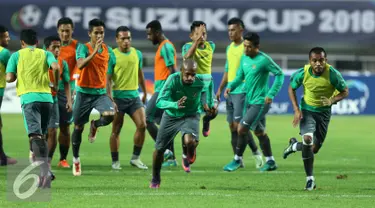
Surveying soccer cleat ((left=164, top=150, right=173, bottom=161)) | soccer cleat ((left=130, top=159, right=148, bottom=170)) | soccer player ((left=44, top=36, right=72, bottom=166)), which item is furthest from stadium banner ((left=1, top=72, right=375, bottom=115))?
soccer player ((left=44, top=36, right=72, bottom=166))

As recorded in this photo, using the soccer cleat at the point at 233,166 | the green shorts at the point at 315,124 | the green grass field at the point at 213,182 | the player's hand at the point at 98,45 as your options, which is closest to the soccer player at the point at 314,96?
the green shorts at the point at 315,124

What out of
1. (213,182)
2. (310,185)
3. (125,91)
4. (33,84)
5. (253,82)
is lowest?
(213,182)

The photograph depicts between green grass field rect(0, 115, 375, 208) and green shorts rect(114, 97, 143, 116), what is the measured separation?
0.98 meters

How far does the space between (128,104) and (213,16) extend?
23.0 metres

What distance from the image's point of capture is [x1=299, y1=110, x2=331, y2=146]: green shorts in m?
13.7

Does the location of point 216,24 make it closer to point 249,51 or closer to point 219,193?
point 249,51

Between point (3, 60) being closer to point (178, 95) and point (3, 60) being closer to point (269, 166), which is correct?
point (178, 95)

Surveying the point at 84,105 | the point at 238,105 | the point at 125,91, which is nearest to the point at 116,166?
the point at 125,91

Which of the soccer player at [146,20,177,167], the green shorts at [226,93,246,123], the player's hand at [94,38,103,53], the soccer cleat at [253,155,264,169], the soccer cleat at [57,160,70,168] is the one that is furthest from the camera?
the soccer player at [146,20,177,167]

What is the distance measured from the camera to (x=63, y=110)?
1633 cm

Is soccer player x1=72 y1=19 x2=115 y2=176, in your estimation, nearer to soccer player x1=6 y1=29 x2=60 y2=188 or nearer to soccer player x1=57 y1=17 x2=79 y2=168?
soccer player x1=57 y1=17 x2=79 y2=168

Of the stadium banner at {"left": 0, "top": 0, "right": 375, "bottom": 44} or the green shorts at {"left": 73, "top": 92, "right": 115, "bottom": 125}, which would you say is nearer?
the green shorts at {"left": 73, "top": 92, "right": 115, "bottom": 125}

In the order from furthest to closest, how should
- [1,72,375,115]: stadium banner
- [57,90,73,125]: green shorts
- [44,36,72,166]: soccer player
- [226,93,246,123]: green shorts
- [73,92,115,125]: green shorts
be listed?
1. [1,72,375,115]: stadium banner
2. [226,93,246,123]: green shorts
3. [57,90,73,125]: green shorts
4. [73,92,115,125]: green shorts
5. [44,36,72,166]: soccer player

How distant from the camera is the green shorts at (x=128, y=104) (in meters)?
16.5
